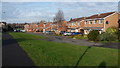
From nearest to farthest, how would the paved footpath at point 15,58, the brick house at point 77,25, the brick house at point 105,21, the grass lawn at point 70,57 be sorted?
1. the paved footpath at point 15,58
2. the grass lawn at point 70,57
3. the brick house at point 105,21
4. the brick house at point 77,25

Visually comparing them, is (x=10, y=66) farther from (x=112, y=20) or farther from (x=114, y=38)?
(x=112, y=20)

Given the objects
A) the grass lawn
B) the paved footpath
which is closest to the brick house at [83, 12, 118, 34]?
the grass lawn

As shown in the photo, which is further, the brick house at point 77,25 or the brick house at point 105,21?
the brick house at point 77,25

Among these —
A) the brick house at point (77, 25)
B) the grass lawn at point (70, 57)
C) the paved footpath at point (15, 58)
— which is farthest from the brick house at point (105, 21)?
the paved footpath at point (15, 58)

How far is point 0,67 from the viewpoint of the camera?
759 centimetres

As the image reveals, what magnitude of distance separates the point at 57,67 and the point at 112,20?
3382cm

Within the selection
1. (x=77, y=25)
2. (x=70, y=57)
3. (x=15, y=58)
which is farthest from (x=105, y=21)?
(x=15, y=58)

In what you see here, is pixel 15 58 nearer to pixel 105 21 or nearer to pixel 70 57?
Answer: pixel 70 57

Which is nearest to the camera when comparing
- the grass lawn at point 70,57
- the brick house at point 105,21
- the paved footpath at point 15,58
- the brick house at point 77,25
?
the paved footpath at point 15,58

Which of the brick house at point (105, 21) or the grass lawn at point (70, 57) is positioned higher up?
the brick house at point (105, 21)

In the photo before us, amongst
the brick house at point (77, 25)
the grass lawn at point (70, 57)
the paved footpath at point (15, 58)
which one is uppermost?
the brick house at point (77, 25)

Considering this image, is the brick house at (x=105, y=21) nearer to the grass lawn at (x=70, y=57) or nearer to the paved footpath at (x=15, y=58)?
the grass lawn at (x=70, y=57)

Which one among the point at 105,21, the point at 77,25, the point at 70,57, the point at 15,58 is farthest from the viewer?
the point at 77,25

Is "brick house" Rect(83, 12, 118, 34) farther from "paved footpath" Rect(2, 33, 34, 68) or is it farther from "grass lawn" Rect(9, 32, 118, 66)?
"paved footpath" Rect(2, 33, 34, 68)
